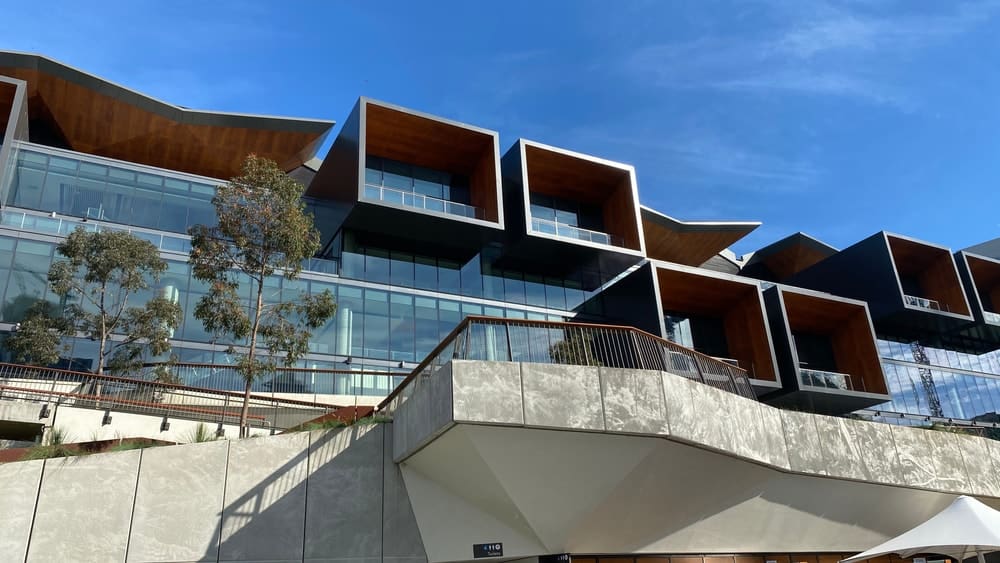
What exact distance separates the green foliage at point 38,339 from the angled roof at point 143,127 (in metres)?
10.5

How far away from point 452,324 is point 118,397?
12.9m

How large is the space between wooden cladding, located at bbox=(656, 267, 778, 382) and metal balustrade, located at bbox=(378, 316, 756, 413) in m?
15.7

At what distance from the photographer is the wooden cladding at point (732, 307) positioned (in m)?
31.5

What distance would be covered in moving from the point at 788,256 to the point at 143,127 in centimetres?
3722

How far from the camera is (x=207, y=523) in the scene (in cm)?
1423

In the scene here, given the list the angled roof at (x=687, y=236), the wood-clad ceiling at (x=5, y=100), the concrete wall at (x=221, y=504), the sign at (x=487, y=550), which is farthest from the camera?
the angled roof at (x=687, y=236)

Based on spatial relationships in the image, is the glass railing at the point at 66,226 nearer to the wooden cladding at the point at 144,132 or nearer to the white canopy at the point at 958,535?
the wooden cladding at the point at 144,132

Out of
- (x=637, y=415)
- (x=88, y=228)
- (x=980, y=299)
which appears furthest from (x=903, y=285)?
(x=88, y=228)

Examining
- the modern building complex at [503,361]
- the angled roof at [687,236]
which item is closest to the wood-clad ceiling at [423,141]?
the modern building complex at [503,361]

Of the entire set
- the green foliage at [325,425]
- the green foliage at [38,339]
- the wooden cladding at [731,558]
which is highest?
the green foliage at [38,339]

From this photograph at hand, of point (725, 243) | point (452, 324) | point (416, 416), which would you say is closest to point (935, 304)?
point (725, 243)

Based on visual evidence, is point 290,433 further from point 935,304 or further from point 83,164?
point 935,304

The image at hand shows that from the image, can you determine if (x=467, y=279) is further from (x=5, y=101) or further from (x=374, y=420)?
(x=5, y=101)

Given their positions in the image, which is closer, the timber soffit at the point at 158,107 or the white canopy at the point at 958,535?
the white canopy at the point at 958,535
